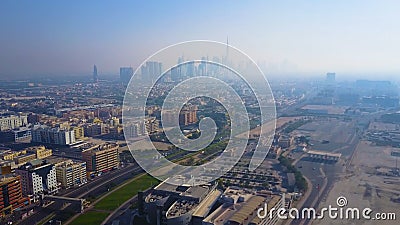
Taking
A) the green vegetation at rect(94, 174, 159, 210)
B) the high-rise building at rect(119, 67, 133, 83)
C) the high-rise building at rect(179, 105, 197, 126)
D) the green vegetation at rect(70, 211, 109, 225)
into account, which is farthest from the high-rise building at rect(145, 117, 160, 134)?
the high-rise building at rect(119, 67, 133, 83)

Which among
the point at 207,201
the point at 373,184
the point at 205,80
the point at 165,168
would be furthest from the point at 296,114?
the point at 205,80

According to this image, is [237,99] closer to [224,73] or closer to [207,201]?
[224,73]

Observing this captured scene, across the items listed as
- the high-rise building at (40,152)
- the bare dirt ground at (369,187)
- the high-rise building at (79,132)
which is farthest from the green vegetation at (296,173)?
the high-rise building at (79,132)

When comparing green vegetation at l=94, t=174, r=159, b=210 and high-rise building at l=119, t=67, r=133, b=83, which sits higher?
high-rise building at l=119, t=67, r=133, b=83

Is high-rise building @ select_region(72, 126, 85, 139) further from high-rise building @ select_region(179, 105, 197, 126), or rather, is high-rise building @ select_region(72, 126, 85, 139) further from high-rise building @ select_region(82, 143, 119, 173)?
high-rise building @ select_region(179, 105, 197, 126)

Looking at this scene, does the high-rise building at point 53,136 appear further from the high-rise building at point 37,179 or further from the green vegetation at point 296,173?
the green vegetation at point 296,173

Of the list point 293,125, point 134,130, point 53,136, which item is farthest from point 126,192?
point 293,125
